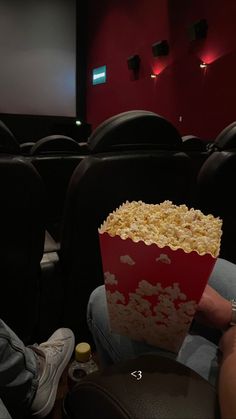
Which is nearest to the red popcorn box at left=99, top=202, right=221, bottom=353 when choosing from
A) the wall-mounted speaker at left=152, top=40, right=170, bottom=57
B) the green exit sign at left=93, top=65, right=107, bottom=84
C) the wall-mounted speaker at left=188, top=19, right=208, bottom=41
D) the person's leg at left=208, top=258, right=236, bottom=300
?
the person's leg at left=208, top=258, right=236, bottom=300

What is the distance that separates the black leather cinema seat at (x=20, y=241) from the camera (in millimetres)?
875

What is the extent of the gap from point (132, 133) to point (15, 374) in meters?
0.75

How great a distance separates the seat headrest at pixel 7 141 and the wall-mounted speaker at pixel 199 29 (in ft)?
15.1

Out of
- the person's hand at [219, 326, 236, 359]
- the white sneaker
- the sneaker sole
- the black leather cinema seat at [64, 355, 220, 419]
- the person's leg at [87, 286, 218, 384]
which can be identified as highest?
the black leather cinema seat at [64, 355, 220, 419]

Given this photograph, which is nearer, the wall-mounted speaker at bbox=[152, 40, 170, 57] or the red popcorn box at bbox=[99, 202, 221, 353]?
the red popcorn box at bbox=[99, 202, 221, 353]

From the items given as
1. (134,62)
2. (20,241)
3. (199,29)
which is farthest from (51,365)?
(134,62)

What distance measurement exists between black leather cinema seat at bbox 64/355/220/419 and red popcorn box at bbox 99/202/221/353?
55 millimetres

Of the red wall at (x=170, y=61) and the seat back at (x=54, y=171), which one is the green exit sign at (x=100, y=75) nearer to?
the red wall at (x=170, y=61)

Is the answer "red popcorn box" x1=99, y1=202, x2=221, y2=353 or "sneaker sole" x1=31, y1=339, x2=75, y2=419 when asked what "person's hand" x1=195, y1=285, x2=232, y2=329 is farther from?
"sneaker sole" x1=31, y1=339, x2=75, y2=419

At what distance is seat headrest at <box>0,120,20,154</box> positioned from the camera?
0.85 meters

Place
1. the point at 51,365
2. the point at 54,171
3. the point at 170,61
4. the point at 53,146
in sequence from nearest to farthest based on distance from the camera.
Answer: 1. the point at 51,365
2. the point at 54,171
3. the point at 53,146
4. the point at 170,61

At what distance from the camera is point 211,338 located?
74 cm

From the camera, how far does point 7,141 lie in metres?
0.87

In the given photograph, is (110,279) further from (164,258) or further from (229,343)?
→ (229,343)
